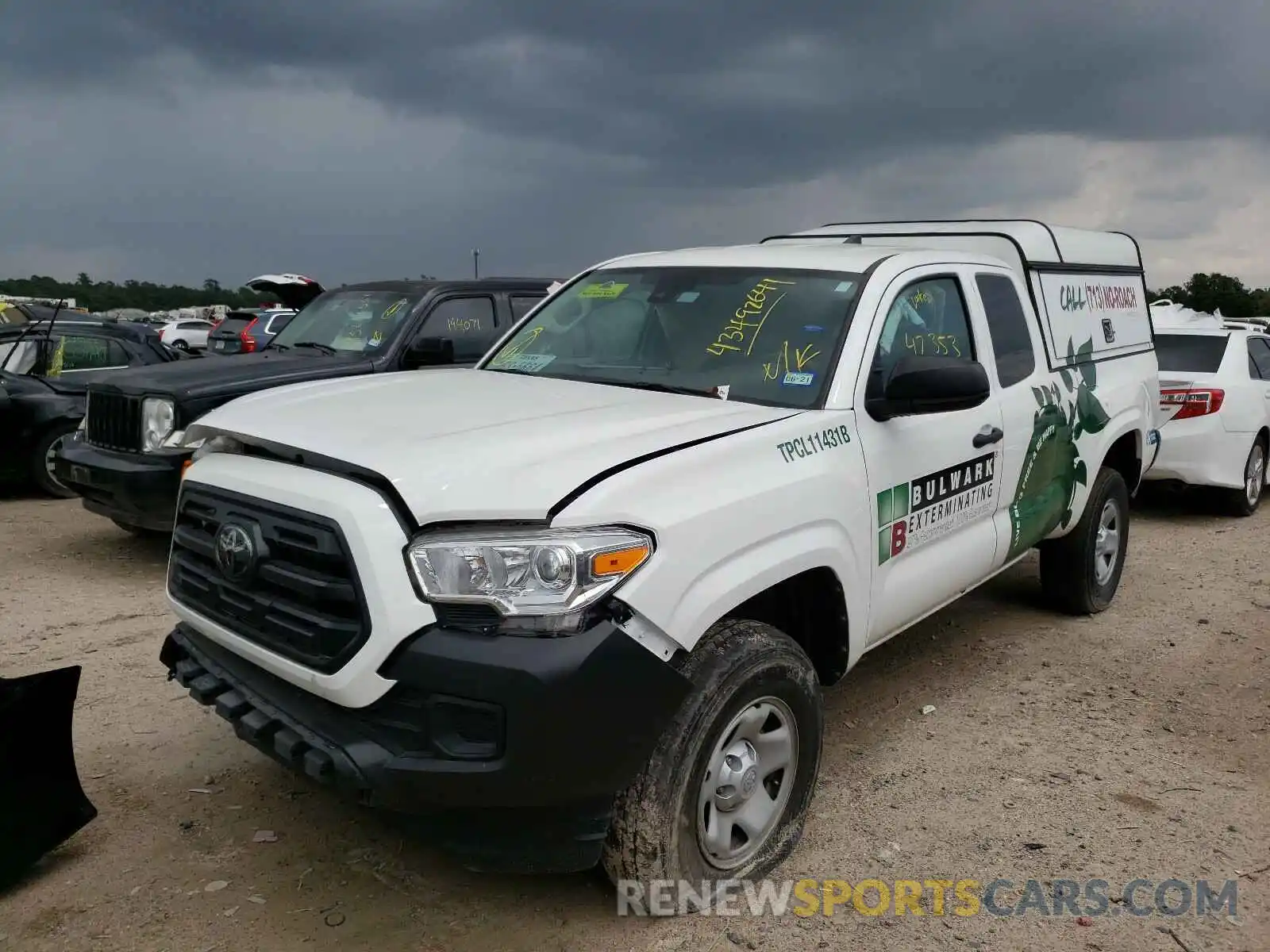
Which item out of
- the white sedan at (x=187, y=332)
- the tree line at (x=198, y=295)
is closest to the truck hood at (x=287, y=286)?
the tree line at (x=198, y=295)

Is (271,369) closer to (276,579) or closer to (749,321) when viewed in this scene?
(749,321)

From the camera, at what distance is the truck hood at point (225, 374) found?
20.1ft

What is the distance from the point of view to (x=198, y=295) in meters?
85.1

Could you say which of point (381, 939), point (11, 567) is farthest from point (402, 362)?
point (381, 939)

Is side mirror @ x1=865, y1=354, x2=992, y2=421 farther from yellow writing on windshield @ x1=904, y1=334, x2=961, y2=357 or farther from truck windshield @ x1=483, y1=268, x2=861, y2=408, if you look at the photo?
yellow writing on windshield @ x1=904, y1=334, x2=961, y2=357

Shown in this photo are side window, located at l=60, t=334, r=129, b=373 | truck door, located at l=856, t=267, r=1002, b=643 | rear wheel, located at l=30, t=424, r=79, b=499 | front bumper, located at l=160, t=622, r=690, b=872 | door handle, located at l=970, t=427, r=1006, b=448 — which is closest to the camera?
front bumper, located at l=160, t=622, r=690, b=872

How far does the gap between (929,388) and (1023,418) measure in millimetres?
1376

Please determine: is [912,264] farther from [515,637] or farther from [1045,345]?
[515,637]

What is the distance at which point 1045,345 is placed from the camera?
4.84 metres

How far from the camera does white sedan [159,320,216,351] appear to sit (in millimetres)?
34312

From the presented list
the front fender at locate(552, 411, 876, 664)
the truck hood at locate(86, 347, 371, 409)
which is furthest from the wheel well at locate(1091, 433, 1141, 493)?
the truck hood at locate(86, 347, 371, 409)

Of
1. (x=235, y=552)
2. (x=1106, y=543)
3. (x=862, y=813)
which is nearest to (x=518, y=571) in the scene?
(x=235, y=552)

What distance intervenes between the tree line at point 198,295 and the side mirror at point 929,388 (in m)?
8.46

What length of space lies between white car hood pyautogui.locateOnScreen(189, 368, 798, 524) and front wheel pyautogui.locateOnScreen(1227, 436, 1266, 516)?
729cm
